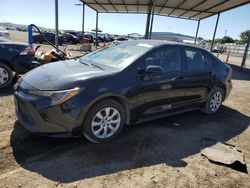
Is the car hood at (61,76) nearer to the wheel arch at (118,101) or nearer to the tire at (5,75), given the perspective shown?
the wheel arch at (118,101)

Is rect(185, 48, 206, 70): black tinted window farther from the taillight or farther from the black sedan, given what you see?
the taillight

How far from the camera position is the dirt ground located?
9.54 feet

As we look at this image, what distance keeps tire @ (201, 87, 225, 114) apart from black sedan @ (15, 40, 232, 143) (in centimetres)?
30

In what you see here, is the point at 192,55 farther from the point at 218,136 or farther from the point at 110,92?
the point at 110,92

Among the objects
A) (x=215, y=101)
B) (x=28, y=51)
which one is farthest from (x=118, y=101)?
(x=28, y=51)

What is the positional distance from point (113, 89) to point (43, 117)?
1077 mm

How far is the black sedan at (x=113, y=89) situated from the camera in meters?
3.30

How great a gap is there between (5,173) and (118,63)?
7.65 feet

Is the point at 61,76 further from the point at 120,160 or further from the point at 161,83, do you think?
the point at 161,83

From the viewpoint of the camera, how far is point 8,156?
3.19m

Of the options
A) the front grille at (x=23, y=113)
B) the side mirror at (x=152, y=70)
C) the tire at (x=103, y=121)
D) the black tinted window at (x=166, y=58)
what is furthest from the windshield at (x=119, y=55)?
the front grille at (x=23, y=113)

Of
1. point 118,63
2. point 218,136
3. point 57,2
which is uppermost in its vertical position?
point 57,2

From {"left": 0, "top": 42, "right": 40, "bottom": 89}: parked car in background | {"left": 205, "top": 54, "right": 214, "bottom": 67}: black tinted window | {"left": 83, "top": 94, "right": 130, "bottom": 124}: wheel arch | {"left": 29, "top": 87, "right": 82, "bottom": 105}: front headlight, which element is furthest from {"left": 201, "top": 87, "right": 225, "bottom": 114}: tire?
{"left": 0, "top": 42, "right": 40, "bottom": 89}: parked car in background

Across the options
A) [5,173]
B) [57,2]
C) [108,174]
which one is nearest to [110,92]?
[108,174]
